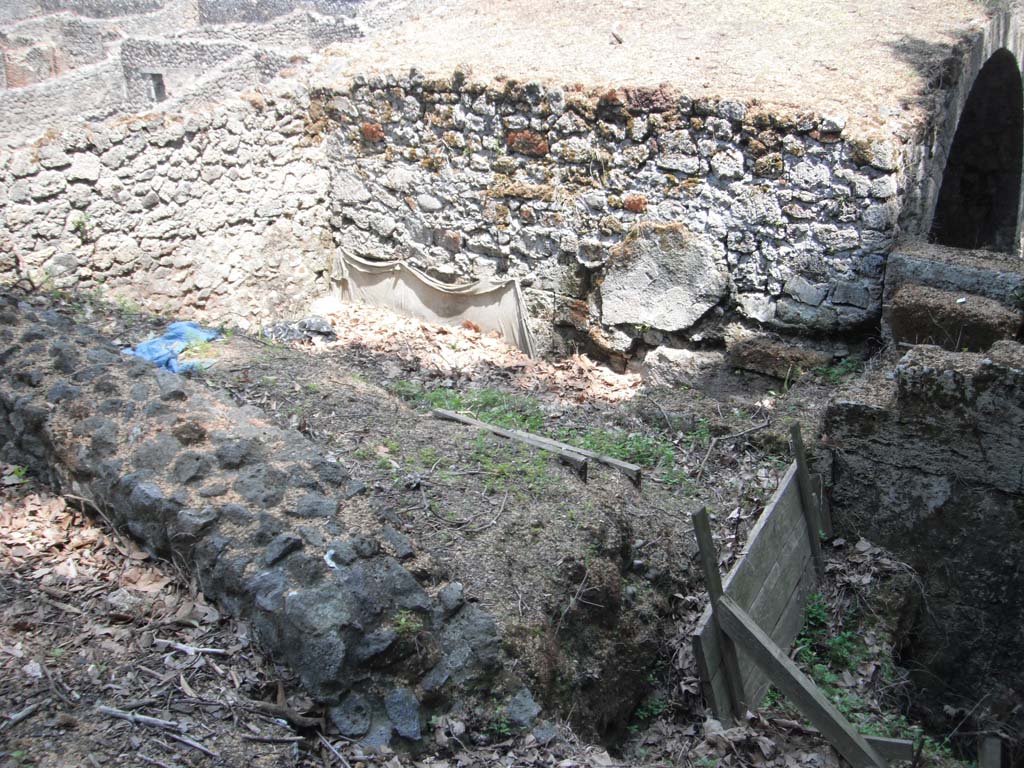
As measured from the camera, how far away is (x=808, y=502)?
13.5 ft

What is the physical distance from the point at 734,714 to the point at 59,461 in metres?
3.03

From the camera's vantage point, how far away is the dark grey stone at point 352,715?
8.39 ft

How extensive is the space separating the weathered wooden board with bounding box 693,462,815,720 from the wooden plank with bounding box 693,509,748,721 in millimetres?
23

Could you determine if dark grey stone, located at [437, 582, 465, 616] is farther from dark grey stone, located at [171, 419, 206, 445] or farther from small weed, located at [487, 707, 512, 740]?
dark grey stone, located at [171, 419, 206, 445]

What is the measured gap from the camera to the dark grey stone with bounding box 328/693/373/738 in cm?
256

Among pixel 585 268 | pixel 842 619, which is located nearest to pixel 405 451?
pixel 842 619

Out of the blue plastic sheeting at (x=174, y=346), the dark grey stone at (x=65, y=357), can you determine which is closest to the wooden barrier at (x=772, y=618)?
the dark grey stone at (x=65, y=357)

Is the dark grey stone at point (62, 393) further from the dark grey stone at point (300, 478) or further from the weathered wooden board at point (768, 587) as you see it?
the weathered wooden board at point (768, 587)

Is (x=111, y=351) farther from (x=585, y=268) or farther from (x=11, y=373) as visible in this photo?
(x=585, y=268)

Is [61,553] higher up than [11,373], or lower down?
lower down

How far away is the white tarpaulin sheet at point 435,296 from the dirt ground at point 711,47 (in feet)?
5.43

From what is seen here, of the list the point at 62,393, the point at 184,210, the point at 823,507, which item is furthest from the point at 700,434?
the point at 184,210

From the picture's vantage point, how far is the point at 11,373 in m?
3.87

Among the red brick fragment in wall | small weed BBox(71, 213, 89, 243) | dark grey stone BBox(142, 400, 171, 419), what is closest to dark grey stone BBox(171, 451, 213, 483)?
dark grey stone BBox(142, 400, 171, 419)
